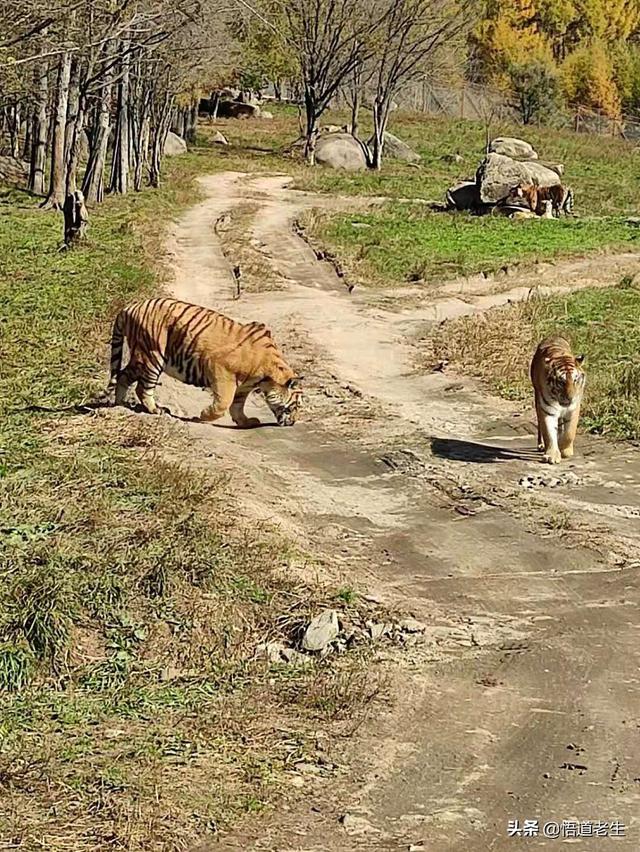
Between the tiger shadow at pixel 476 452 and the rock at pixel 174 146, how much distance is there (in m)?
42.4

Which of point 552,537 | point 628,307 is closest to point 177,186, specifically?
point 628,307

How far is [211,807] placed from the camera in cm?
548

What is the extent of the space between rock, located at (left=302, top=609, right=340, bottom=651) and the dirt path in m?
0.48

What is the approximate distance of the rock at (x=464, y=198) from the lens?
3614 cm

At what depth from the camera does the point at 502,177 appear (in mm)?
35875

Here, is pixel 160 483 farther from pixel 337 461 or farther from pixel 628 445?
pixel 628 445

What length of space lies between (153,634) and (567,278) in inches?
719

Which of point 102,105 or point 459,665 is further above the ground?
point 102,105

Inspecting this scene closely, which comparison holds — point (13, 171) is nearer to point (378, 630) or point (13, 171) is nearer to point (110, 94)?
point (110, 94)

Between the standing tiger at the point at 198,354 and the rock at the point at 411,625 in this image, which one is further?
the standing tiger at the point at 198,354

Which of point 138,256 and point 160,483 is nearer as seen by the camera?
point 160,483

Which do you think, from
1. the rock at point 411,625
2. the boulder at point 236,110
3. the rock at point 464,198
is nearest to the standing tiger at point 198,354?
the rock at point 411,625

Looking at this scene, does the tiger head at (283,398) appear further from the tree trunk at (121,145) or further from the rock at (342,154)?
the rock at (342,154)

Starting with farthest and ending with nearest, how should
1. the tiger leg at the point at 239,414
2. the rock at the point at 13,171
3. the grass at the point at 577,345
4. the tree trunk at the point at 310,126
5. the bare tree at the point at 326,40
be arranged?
1. the tree trunk at the point at 310,126
2. the bare tree at the point at 326,40
3. the rock at the point at 13,171
4. the grass at the point at 577,345
5. the tiger leg at the point at 239,414
